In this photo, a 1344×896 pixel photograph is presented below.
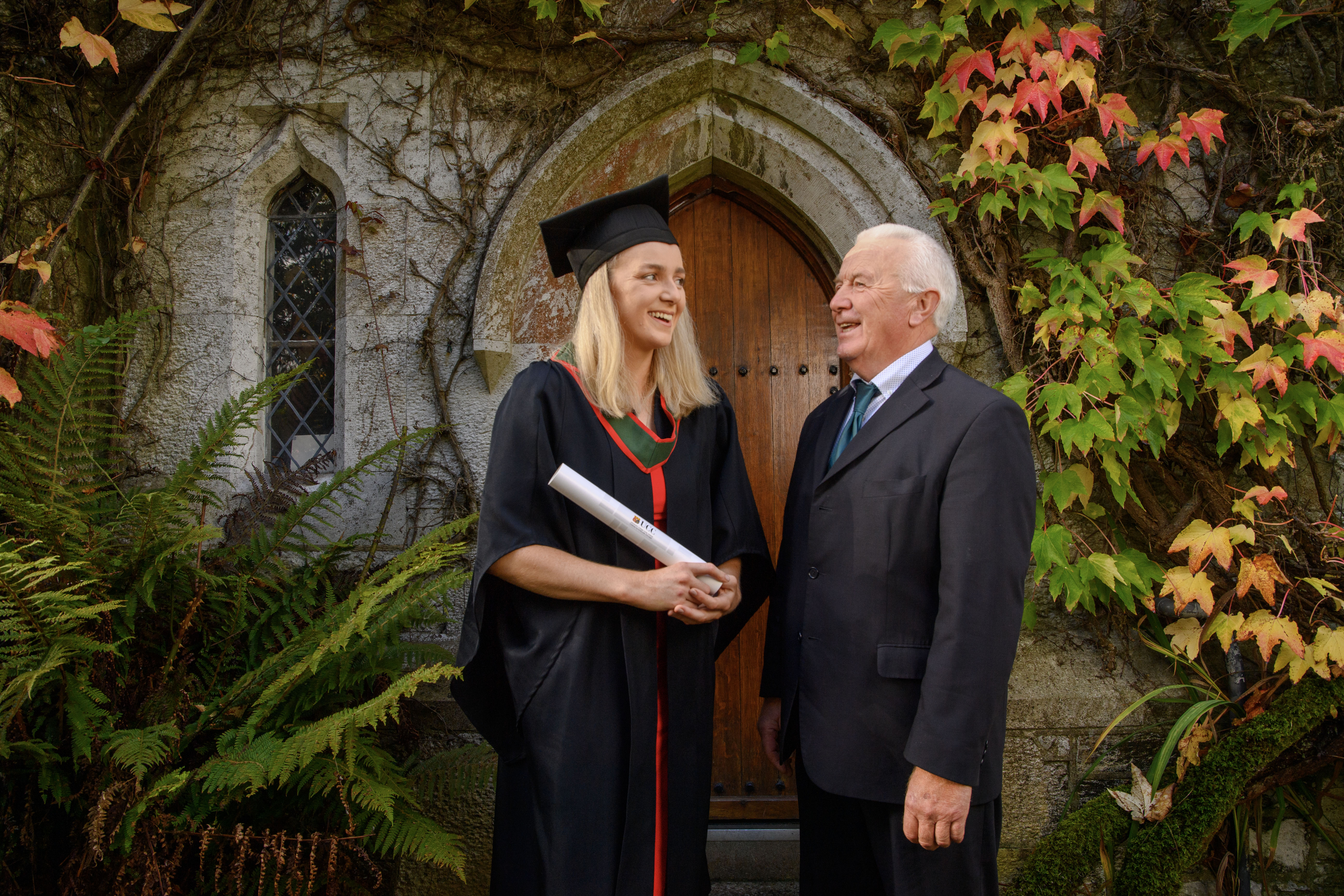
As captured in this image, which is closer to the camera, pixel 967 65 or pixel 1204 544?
pixel 1204 544

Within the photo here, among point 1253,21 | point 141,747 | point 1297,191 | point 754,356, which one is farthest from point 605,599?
point 1253,21

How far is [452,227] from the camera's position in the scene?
2912 mm

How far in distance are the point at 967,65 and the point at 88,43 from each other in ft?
9.33

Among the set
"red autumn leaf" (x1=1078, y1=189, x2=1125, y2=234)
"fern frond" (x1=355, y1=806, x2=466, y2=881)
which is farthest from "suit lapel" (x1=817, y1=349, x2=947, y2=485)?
"red autumn leaf" (x1=1078, y1=189, x2=1125, y2=234)

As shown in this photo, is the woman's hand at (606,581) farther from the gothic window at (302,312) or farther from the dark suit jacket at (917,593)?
the gothic window at (302,312)

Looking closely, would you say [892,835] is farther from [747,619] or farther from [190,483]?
[190,483]

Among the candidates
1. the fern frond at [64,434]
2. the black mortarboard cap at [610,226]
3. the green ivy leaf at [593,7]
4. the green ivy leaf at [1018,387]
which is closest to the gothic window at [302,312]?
the fern frond at [64,434]

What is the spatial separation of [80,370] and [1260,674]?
3.88m

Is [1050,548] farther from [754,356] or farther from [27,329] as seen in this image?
[27,329]

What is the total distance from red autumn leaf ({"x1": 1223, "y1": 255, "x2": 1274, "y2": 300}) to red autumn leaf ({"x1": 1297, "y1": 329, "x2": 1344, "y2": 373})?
21 cm

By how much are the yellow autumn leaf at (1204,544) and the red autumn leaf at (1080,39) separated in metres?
1.60

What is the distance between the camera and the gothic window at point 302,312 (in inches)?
121

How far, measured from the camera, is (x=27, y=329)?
2.02m

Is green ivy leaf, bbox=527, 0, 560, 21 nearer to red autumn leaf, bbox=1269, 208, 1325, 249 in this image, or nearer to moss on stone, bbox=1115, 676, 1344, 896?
red autumn leaf, bbox=1269, 208, 1325, 249
